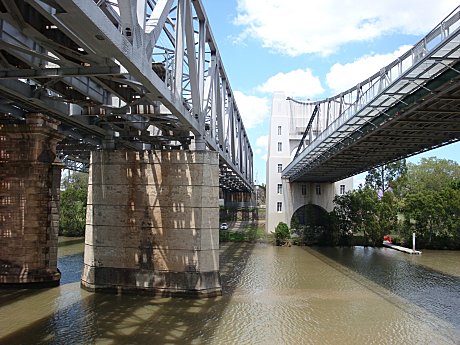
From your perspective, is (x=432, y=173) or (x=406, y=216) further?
(x=432, y=173)

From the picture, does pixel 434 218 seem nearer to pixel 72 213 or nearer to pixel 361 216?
pixel 361 216

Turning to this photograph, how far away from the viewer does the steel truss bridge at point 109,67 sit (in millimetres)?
7945

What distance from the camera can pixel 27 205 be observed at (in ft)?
62.1

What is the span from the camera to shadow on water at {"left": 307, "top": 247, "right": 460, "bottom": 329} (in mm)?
17562

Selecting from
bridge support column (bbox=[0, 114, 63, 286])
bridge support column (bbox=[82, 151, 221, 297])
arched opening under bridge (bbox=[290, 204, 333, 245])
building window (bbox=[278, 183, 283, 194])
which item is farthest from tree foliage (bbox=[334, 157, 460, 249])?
bridge support column (bbox=[0, 114, 63, 286])

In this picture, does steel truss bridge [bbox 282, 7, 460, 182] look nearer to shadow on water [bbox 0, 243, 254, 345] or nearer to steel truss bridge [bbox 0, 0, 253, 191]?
steel truss bridge [bbox 0, 0, 253, 191]

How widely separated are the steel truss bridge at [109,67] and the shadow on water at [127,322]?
6265 mm

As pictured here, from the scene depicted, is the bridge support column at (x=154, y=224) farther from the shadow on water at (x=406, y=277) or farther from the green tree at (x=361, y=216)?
the green tree at (x=361, y=216)

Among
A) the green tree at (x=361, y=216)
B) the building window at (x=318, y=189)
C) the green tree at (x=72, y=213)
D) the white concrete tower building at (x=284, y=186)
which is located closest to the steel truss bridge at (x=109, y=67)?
the green tree at (x=361, y=216)

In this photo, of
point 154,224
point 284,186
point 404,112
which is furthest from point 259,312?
point 284,186

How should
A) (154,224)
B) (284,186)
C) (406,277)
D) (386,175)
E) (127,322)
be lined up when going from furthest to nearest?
(386,175) → (284,186) → (406,277) → (154,224) → (127,322)

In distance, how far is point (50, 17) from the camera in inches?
289

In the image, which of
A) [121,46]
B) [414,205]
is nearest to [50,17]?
[121,46]

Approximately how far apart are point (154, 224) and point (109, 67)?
9.41m
